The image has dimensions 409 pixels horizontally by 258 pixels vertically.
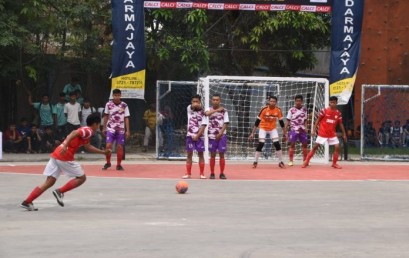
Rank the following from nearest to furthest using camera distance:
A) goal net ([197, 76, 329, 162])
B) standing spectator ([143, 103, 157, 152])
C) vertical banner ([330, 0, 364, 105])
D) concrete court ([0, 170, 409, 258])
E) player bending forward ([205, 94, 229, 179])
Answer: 1. concrete court ([0, 170, 409, 258])
2. player bending forward ([205, 94, 229, 179])
3. goal net ([197, 76, 329, 162])
4. vertical banner ([330, 0, 364, 105])
5. standing spectator ([143, 103, 157, 152])

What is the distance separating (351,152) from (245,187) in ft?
41.4

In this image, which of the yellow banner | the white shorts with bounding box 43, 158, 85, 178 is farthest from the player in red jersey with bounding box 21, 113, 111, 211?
the yellow banner

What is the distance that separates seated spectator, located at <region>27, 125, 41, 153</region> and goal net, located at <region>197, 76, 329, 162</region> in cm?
544

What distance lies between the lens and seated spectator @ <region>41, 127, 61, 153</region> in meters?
25.8

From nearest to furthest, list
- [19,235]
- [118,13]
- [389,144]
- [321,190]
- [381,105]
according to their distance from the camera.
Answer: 1. [19,235]
2. [321,190]
3. [118,13]
4. [389,144]
5. [381,105]

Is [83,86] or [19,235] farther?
[83,86]

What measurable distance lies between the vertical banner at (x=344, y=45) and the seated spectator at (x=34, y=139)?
9177 mm

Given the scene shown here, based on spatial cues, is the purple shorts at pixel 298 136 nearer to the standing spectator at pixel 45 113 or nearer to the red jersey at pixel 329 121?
the red jersey at pixel 329 121

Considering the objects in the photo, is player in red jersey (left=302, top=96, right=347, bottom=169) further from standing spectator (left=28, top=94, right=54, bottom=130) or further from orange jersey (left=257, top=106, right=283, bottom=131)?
standing spectator (left=28, top=94, right=54, bottom=130)

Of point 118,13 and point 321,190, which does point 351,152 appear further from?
point 321,190

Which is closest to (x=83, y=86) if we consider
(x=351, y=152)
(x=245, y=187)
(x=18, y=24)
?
(x=18, y=24)

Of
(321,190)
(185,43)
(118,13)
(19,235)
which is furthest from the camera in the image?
(185,43)


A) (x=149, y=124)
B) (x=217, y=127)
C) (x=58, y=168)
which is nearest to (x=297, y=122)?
(x=217, y=127)

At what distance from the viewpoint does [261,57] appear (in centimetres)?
2898
